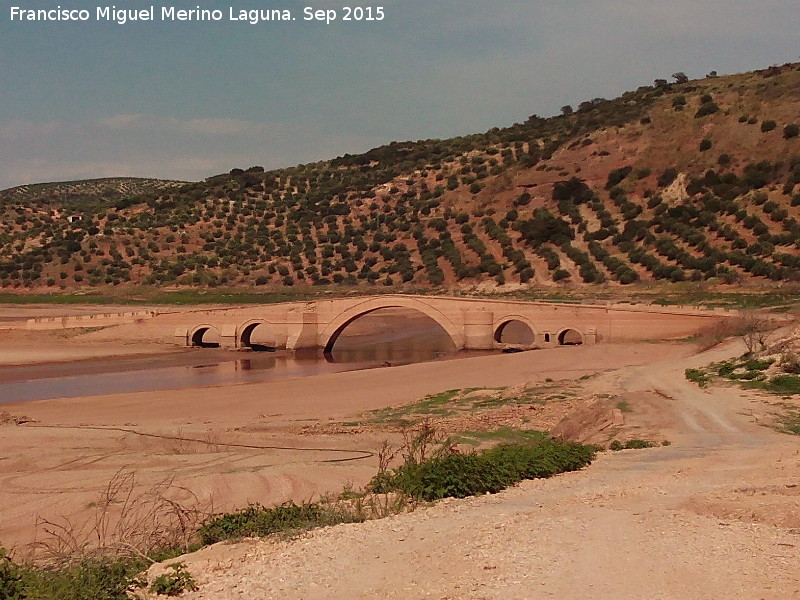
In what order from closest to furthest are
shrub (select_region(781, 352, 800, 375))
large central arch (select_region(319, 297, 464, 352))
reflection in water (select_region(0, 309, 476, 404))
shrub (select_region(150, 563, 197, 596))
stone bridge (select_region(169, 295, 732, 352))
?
shrub (select_region(150, 563, 197, 596)), shrub (select_region(781, 352, 800, 375)), reflection in water (select_region(0, 309, 476, 404)), stone bridge (select_region(169, 295, 732, 352)), large central arch (select_region(319, 297, 464, 352))

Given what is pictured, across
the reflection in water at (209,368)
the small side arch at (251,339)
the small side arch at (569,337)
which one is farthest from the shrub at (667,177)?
the small side arch at (251,339)

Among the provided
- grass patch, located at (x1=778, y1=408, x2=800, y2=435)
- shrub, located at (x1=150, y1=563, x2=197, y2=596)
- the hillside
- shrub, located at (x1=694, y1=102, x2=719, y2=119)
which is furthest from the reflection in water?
shrub, located at (x1=694, y1=102, x2=719, y2=119)

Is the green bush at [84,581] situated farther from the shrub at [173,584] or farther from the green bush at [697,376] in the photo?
the green bush at [697,376]

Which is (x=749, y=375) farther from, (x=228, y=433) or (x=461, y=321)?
(x=461, y=321)

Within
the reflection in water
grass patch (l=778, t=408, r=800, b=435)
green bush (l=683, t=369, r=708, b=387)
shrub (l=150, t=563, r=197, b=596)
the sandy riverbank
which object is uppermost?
shrub (l=150, t=563, r=197, b=596)

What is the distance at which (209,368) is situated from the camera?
135 feet

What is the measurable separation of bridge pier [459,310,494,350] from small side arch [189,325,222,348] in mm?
14460

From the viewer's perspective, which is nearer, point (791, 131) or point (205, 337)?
point (205, 337)

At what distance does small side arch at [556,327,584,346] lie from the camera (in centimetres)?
4216

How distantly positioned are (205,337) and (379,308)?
1120cm

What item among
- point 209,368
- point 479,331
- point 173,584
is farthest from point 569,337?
point 173,584

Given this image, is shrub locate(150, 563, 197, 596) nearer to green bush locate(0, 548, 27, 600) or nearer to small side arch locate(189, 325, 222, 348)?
green bush locate(0, 548, 27, 600)

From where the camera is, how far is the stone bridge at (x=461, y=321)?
4044 centimetres

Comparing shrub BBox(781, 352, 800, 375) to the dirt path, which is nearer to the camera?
the dirt path
